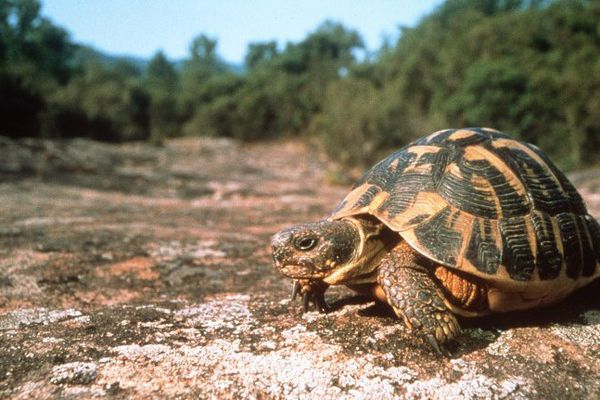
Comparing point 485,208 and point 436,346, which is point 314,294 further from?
point 485,208

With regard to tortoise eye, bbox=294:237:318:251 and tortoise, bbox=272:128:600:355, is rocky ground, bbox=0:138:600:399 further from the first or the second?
tortoise eye, bbox=294:237:318:251

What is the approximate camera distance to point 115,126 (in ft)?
92.6

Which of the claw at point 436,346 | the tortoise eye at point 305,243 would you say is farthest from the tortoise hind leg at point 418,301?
the tortoise eye at point 305,243

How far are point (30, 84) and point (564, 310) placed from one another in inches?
1039

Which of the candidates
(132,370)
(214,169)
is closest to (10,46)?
(214,169)

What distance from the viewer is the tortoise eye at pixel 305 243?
74.9 inches

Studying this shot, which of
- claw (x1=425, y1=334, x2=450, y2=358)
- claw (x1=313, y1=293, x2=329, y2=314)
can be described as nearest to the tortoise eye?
claw (x1=313, y1=293, x2=329, y2=314)

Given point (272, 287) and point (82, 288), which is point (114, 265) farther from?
point (272, 287)

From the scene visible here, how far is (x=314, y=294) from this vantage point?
2084 mm

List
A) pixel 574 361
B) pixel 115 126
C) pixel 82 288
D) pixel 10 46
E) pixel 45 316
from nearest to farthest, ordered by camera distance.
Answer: pixel 574 361
pixel 45 316
pixel 82 288
pixel 10 46
pixel 115 126

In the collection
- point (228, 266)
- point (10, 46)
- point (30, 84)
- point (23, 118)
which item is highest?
point (10, 46)

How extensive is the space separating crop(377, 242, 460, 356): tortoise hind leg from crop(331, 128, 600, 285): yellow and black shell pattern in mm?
109

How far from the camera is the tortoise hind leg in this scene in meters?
1.67

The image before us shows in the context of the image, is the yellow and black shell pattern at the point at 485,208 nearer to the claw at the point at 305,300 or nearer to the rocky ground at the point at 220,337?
the rocky ground at the point at 220,337
